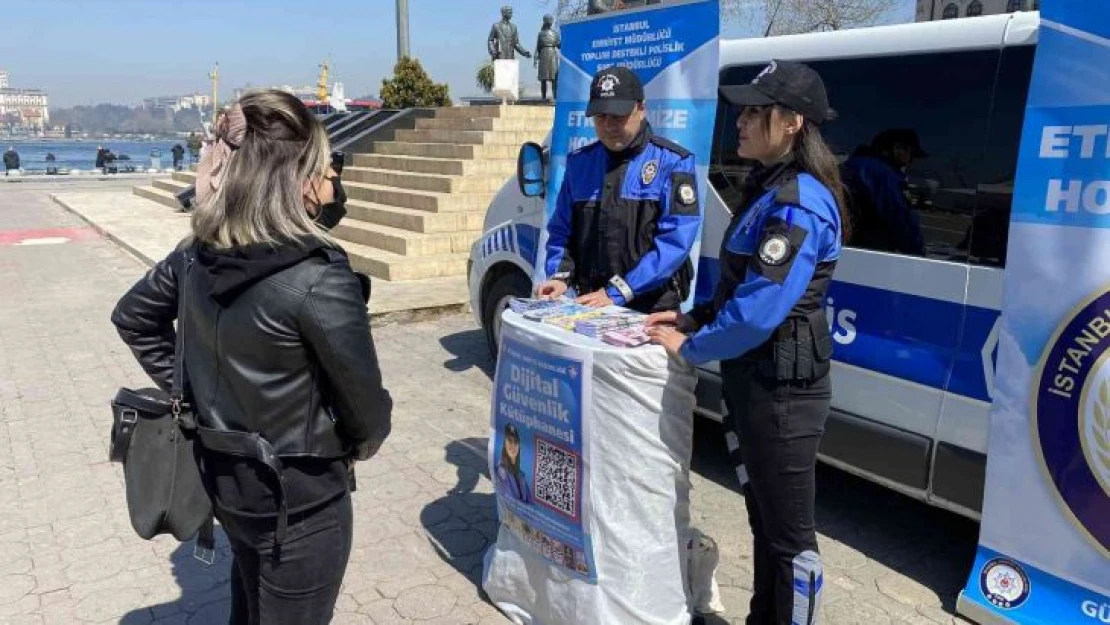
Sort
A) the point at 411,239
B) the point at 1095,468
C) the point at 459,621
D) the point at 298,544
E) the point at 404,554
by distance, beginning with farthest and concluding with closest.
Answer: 1. the point at 411,239
2. the point at 404,554
3. the point at 459,621
4. the point at 1095,468
5. the point at 298,544

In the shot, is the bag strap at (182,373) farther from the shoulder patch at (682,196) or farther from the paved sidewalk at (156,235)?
the paved sidewalk at (156,235)

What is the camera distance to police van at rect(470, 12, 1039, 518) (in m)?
2.91

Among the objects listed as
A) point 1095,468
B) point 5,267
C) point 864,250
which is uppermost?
point 864,250

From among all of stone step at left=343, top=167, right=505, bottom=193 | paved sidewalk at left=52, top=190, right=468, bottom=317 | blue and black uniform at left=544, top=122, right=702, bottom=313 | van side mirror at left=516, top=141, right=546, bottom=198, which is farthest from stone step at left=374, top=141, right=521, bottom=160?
blue and black uniform at left=544, top=122, right=702, bottom=313

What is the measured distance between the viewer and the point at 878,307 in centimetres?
328

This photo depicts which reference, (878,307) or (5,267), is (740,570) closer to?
(878,307)

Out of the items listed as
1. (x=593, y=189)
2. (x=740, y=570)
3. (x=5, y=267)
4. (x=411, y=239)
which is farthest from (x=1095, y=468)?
(x=5, y=267)

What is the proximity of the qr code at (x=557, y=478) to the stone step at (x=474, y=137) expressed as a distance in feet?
33.0

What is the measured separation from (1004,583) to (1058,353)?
860 millimetres

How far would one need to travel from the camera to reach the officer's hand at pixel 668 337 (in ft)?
8.21

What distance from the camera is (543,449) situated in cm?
275

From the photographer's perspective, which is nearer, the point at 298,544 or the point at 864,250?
the point at 298,544

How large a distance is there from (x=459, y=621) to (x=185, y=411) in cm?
154

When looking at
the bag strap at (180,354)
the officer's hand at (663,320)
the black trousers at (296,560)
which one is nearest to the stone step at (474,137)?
the officer's hand at (663,320)
